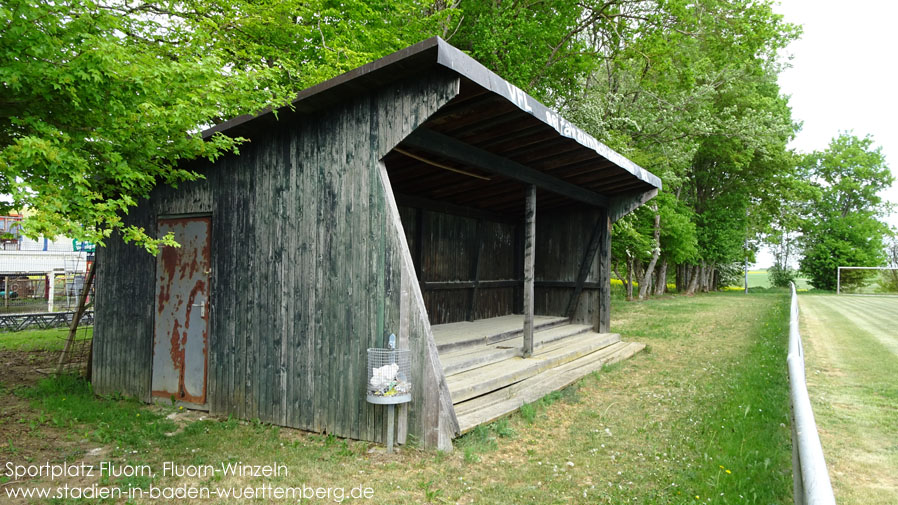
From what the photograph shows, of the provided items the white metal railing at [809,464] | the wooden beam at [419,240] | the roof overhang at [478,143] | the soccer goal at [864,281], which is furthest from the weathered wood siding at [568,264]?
the soccer goal at [864,281]

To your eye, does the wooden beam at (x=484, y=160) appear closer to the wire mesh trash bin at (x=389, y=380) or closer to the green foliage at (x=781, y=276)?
the wire mesh trash bin at (x=389, y=380)

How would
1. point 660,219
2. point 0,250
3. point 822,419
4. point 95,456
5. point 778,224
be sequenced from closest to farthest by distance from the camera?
point 95,456 → point 822,419 → point 0,250 → point 660,219 → point 778,224

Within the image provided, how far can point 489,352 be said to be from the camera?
685 cm

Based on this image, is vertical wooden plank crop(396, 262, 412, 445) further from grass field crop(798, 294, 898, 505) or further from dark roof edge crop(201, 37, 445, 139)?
grass field crop(798, 294, 898, 505)

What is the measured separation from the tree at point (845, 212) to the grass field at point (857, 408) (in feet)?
91.9

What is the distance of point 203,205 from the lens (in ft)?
20.1

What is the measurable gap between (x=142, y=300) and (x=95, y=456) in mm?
2314

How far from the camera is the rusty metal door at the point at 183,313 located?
605 cm

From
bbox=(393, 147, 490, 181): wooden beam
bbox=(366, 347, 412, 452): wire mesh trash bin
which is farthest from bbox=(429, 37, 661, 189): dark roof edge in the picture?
bbox=(366, 347, 412, 452): wire mesh trash bin

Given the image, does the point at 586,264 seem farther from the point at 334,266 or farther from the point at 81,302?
the point at 81,302

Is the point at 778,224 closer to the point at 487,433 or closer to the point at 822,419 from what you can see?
the point at 822,419

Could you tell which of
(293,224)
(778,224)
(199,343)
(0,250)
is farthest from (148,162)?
(778,224)

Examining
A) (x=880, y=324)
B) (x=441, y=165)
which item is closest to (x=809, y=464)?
(x=441, y=165)

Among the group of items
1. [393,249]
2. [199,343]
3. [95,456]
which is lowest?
[95,456]
